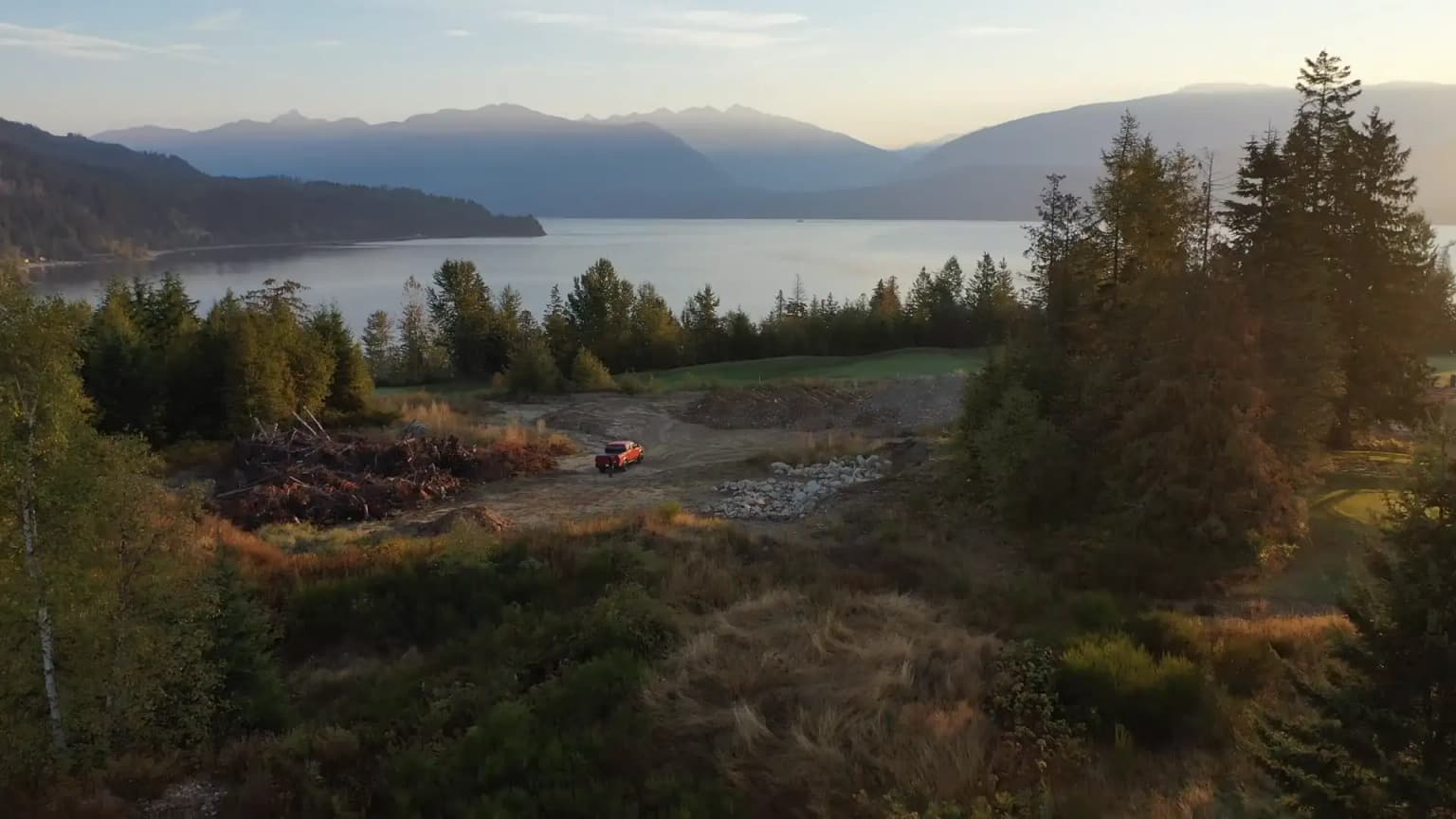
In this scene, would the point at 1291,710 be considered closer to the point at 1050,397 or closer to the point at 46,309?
the point at 1050,397

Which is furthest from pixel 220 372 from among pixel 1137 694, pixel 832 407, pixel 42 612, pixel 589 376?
pixel 1137 694

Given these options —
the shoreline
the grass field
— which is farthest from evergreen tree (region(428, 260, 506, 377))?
the shoreline

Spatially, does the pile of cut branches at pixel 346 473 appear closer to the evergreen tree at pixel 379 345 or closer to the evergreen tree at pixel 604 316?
the evergreen tree at pixel 604 316

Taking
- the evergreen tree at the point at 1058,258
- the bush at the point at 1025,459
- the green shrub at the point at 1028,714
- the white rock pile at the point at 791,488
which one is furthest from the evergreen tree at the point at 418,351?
the green shrub at the point at 1028,714

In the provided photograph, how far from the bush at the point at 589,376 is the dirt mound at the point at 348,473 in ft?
46.1

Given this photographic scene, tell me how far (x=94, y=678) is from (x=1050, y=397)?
15680 millimetres

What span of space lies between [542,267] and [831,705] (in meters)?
136

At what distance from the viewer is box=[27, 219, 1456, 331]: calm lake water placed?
339ft

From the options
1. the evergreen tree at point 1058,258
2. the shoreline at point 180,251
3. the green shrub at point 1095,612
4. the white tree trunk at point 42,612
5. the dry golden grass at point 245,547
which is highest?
the shoreline at point 180,251

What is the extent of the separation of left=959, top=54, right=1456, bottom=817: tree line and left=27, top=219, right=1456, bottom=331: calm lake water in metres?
70.9

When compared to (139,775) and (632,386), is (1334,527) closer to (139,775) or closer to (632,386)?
(139,775)

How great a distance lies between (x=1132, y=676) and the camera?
8.72m

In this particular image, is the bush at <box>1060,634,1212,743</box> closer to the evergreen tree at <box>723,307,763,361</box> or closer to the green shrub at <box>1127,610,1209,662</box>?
the green shrub at <box>1127,610,1209,662</box>

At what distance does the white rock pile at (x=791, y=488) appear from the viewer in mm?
20750
